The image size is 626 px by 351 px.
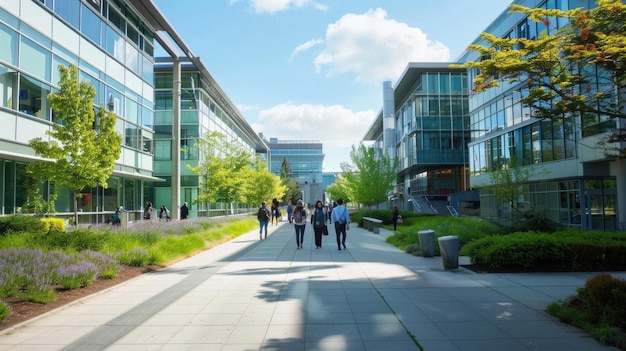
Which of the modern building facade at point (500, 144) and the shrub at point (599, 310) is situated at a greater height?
the modern building facade at point (500, 144)

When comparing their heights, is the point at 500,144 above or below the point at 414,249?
above

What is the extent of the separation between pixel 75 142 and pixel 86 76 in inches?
373

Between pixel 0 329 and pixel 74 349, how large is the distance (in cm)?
146

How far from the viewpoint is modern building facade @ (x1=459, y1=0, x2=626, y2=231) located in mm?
23344

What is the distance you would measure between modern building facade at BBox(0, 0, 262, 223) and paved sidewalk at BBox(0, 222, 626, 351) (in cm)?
1101

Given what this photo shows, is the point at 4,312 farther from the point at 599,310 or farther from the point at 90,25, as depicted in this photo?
the point at 90,25

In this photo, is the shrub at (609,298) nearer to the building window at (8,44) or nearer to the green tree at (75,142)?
the green tree at (75,142)

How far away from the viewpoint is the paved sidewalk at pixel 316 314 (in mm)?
5316

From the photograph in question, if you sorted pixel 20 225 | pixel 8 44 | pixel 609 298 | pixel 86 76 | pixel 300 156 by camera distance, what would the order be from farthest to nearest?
pixel 300 156 < pixel 86 76 < pixel 8 44 < pixel 20 225 < pixel 609 298

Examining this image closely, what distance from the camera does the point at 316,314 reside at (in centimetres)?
662

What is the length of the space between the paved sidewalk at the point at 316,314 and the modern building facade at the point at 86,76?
36.1ft

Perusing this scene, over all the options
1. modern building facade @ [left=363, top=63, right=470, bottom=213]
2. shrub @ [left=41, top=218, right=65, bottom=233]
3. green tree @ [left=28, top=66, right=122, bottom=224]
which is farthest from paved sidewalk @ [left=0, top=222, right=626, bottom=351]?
modern building facade @ [left=363, top=63, right=470, bottom=213]

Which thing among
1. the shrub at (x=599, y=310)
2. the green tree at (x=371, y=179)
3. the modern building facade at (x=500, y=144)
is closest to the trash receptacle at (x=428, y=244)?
the modern building facade at (x=500, y=144)

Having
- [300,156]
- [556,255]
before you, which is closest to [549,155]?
[556,255]
